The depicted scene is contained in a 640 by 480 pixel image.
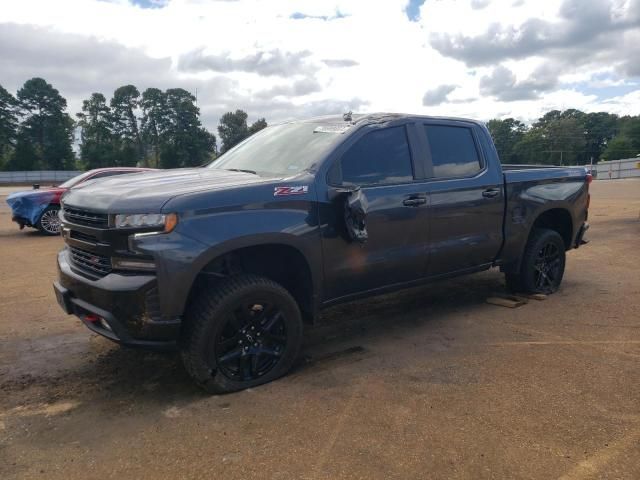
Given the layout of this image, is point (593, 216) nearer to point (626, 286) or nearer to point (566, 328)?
point (626, 286)

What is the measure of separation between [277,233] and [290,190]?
0.33m

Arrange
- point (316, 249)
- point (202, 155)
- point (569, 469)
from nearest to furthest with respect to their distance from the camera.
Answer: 1. point (569, 469)
2. point (316, 249)
3. point (202, 155)

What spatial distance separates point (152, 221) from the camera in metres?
3.15

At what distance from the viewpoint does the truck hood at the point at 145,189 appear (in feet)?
10.5

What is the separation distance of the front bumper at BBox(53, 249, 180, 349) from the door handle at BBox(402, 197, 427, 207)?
210cm

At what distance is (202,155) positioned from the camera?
59094 millimetres

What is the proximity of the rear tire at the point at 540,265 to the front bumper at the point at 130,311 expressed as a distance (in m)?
4.03

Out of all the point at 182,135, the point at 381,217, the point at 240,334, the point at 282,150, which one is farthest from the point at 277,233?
the point at 182,135

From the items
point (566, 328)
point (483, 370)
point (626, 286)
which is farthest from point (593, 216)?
point (483, 370)

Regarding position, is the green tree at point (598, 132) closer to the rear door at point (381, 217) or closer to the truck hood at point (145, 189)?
the rear door at point (381, 217)

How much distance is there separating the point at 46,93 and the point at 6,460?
7533 centimetres

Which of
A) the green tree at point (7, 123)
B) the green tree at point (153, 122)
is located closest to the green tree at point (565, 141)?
the green tree at point (153, 122)

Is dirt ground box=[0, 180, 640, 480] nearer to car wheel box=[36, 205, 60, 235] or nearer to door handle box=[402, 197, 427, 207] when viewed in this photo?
door handle box=[402, 197, 427, 207]

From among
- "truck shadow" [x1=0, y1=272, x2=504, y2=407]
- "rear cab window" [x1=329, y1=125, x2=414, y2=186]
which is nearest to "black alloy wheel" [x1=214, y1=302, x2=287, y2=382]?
"truck shadow" [x1=0, y1=272, x2=504, y2=407]
